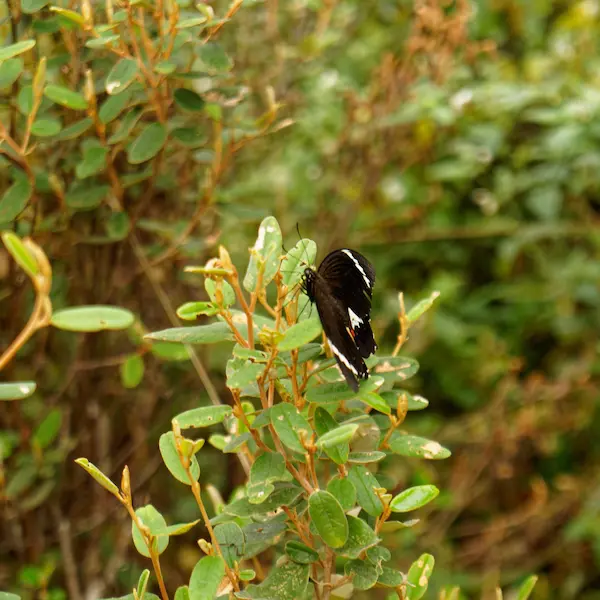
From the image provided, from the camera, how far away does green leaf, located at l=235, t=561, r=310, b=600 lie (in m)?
0.85

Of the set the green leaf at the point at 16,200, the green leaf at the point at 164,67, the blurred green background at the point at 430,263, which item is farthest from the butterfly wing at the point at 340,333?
the blurred green background at the point at 430,263

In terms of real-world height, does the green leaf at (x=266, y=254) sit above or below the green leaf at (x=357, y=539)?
above

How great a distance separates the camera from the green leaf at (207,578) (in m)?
0.82

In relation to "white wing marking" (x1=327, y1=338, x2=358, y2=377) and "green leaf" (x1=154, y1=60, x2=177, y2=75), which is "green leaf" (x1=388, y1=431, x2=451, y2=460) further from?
"green leaf" (x1=154, y1=60, x2=177, y2=75)

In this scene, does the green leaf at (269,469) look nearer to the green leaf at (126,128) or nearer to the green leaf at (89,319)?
the green leaf at (89,319)

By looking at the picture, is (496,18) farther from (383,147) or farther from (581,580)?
(581,580)

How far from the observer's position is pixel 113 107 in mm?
1260

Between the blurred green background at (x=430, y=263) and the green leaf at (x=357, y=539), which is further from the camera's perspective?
the blurred green background at (x=430, y=263)

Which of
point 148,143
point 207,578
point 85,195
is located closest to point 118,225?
point 85,195

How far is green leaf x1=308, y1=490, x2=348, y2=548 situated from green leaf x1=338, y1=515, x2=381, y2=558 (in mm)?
34

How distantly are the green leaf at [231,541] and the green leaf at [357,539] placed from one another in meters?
0.11

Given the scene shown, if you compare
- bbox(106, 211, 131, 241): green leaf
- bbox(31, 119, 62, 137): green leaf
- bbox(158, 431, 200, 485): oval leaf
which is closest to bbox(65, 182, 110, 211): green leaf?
bbox(106, 211, 131, 241): green leaf

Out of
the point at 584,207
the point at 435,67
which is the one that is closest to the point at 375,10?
the point at 435,67

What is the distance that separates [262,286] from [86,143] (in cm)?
61
